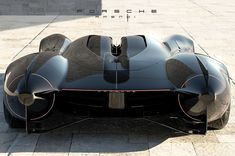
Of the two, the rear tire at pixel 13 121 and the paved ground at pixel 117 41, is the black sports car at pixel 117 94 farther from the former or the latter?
the paved ground at pixel 117 41

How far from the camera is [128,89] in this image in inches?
153

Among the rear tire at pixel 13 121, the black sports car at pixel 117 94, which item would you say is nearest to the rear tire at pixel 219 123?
the black sports car at pixel 117 94

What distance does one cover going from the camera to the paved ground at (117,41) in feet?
13.2

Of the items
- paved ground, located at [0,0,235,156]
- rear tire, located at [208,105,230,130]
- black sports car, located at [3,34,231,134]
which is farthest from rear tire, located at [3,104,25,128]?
rear tire, located at [208,105,230,130]

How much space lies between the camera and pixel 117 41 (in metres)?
9.74

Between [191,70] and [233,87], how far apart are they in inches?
85.2

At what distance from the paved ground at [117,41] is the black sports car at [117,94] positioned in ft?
0.72

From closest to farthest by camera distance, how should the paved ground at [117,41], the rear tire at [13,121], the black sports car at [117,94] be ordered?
the black sports car at [117,94] → the paved ground at [117,41] → the rear tire at [13,121]

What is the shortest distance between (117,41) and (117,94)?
595cm

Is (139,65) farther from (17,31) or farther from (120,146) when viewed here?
(17,31)

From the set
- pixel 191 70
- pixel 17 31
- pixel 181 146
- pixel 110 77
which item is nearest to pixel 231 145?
pixel 181 146

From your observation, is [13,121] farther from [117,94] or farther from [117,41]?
[117,41]

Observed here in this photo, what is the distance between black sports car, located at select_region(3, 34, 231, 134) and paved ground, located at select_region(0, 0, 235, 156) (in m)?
0.22

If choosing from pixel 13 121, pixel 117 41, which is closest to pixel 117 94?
pixel 13 121
